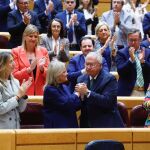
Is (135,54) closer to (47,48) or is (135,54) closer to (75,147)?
(47,48)

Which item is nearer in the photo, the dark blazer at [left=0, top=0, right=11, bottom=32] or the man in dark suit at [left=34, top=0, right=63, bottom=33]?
the dark blazer at [left=0, top=0, right=11, bottom=32]

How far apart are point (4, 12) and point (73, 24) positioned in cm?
112

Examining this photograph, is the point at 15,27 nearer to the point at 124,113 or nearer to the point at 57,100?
the point at 124,113

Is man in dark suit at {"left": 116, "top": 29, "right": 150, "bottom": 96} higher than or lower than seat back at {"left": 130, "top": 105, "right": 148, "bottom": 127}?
higher

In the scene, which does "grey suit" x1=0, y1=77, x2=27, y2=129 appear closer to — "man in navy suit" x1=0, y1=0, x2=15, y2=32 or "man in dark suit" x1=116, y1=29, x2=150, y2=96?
"man in dark suit" x1=116, y1=29, x2=150, y2=96

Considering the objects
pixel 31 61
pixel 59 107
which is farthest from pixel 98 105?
A: pixel 31 61

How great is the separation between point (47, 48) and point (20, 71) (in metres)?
1.19

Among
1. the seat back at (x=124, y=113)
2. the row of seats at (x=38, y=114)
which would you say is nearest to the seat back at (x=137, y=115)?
the row of seats at (x=38, y=114)

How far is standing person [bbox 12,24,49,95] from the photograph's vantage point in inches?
334

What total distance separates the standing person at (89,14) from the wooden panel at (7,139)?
15.5 feet

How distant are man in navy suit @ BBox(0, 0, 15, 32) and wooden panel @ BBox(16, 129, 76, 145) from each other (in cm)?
423

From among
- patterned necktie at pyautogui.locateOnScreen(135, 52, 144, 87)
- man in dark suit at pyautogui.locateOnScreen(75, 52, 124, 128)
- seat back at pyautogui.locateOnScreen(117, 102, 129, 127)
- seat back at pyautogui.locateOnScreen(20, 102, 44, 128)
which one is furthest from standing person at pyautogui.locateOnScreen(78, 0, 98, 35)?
man in dark suit at pyautogui.locateOnScreen(75, 52, 124, 128)

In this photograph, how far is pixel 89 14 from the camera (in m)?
11.4

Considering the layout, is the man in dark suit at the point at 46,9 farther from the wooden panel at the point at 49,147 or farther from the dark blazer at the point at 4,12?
the wooden panel at the point at 49,147
